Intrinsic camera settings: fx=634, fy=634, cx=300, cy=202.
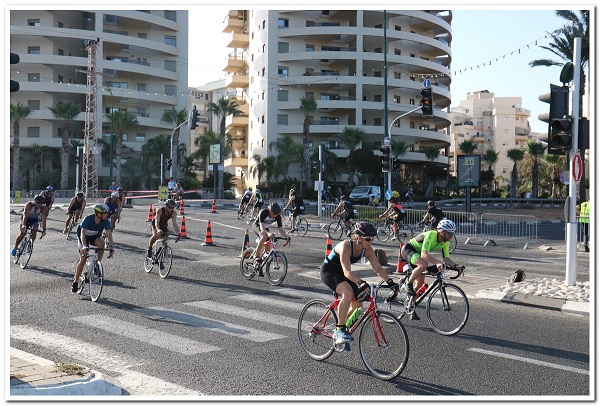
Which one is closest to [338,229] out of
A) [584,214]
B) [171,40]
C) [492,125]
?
[584,214]

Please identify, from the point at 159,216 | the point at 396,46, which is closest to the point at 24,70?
the point at 396,46

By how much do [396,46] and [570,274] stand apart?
60728 millimetres

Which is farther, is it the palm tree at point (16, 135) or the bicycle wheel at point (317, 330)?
the palm tree at point (16, 135)

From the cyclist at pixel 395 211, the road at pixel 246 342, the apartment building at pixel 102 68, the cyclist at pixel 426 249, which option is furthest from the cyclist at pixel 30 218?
the apartment building at pixel 102 68

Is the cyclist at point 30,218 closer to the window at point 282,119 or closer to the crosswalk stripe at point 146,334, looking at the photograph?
the crosswalk stripe at point 146,334

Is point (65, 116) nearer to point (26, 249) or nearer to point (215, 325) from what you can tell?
point (26, 249)

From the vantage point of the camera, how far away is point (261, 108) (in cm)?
7125

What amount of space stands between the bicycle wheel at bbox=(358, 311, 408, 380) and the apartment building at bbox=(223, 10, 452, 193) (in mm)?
59602

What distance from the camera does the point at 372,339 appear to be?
7.27 metres

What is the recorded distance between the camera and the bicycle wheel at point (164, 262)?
14.6 metres

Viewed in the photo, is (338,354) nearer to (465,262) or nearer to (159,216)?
(159,216)

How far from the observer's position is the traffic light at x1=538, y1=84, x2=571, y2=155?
40.3 feet

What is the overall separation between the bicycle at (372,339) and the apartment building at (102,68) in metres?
56.0

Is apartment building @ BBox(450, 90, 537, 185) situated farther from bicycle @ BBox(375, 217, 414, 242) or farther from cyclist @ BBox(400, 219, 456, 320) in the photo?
cyclist @ BBox(400, 219, 456, 320)
